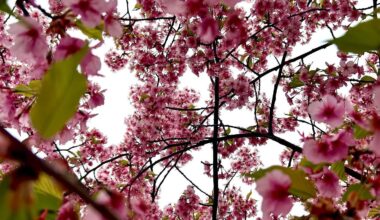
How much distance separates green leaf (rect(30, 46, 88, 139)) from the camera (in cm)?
74

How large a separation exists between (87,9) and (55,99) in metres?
1.36

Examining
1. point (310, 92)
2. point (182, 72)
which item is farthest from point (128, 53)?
point (310, 92)

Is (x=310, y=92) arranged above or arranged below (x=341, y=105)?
above

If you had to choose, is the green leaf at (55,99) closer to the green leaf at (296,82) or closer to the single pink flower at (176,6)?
the single pink flower at (176,6)

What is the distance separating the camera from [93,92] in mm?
2973

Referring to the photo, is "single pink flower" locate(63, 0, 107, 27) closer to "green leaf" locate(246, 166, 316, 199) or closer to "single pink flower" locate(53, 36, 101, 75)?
"single pink flower" locate(53, 36, 101, 75)

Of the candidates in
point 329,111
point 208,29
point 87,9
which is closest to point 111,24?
point 87,9

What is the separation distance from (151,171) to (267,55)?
305 centimetres

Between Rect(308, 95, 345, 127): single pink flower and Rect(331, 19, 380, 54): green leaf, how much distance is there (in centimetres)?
140

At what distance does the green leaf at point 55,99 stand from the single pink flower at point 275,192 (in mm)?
902

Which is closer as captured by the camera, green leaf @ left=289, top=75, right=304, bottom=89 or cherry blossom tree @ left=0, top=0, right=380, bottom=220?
cherry blossom tree @ left=0, top=0, right=380, bottom=220

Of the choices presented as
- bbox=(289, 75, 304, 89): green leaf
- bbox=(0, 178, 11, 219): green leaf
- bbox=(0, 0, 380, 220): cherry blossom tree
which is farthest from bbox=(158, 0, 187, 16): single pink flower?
bbox=(289, 75, 304, 89): green leaf

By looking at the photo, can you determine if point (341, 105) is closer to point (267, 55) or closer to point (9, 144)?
point (9, 144)

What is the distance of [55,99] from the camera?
74 centimetres
